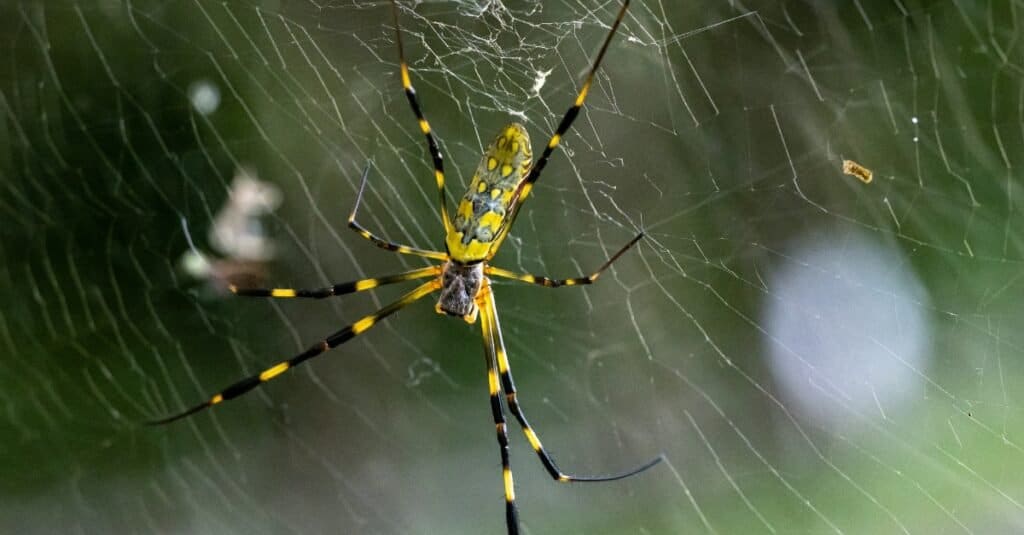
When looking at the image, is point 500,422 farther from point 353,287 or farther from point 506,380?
point 353,287

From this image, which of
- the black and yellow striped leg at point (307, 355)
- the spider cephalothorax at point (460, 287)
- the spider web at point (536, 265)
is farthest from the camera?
the spider web at point (536, 265)

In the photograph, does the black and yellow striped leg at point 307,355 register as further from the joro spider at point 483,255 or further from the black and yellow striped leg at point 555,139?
the black and yellow striped leg at point 555,139

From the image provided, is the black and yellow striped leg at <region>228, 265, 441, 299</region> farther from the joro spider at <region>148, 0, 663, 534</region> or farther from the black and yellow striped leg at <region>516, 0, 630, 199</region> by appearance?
the black and yellow striped leg at <region>516, 0, 630, 199</region>

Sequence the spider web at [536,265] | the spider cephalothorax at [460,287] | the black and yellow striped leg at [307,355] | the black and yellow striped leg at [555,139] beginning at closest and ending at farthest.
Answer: the black and yellow striped leg at [555,139]
the spider cephalothorax at [460,287]
the black and yellow striped leg at [307,355]
the spider web at [536,265]

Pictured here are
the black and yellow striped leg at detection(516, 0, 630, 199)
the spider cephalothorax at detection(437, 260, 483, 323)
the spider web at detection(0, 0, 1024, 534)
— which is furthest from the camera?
the spider web at detection(0, 0, 1024, 534)

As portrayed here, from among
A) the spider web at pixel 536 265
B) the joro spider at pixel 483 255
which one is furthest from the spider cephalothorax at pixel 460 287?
the spider web at pixel 536 265

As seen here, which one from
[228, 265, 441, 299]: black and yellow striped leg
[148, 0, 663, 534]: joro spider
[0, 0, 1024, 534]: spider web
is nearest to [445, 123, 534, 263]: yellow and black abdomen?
[148, 0, 663, 534]: joro spider

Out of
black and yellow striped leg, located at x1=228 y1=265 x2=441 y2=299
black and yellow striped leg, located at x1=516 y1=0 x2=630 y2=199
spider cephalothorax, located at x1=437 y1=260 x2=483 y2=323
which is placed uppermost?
black and yellow striped leg, located at x1=516 y1=0 x2=630 y2=199

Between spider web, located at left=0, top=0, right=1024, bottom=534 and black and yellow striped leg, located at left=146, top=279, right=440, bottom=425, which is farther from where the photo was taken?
spider web, located at left=0, top=0, right=1024, bottom=534
